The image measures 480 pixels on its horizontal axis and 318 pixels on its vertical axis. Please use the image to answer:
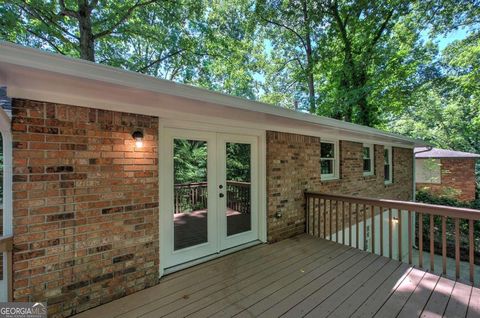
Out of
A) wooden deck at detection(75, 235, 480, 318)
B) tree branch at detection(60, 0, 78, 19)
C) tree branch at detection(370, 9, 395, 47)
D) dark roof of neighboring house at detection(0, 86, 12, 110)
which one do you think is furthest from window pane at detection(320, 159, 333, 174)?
tree branch at detection(60, 0, 78, 19)

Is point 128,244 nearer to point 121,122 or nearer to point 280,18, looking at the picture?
point 121,122

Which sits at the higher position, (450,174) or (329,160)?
(329,160)

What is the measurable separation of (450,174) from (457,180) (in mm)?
445

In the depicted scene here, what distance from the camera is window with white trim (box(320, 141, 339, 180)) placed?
5740 millimetres

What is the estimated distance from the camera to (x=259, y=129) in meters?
4.15

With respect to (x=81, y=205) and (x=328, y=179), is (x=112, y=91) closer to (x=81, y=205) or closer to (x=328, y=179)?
(x=81, y=205)

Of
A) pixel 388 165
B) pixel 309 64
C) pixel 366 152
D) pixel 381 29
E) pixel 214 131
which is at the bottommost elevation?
pixel 388 165

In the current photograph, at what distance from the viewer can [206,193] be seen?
140 inches

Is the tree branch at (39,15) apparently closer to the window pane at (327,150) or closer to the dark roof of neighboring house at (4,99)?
the dark roof of neighboring house at (4,99)

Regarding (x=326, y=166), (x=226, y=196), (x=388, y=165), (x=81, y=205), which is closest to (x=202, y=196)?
(x=226, y=196)

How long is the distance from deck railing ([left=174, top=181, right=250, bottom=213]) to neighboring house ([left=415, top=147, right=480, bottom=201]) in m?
12.0

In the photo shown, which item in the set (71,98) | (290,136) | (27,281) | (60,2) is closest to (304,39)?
(290,136)

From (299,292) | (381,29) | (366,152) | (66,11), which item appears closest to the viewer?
(299,292)

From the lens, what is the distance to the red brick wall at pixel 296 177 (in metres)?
4.34
